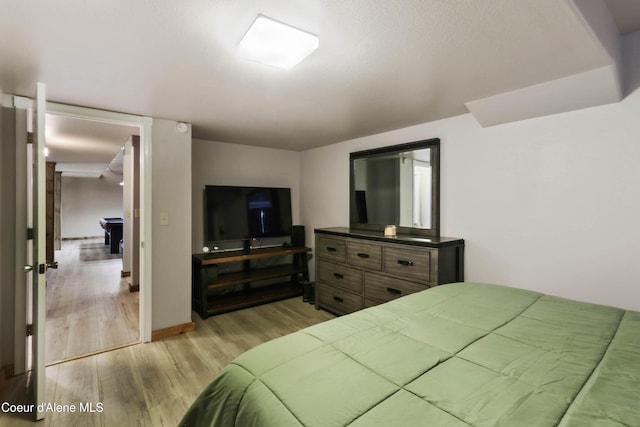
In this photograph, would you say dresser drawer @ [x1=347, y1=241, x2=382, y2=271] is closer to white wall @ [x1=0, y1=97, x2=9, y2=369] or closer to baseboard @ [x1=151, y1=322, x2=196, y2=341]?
baseboard @ [x1=151, y1=322, x2=196, y2=341]

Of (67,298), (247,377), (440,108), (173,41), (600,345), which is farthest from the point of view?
(67,298)

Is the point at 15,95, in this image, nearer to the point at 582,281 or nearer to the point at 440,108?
the point at 440,108

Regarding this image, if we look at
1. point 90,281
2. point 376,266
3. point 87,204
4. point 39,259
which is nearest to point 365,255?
point 376,266

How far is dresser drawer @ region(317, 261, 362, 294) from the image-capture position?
3.24 meters

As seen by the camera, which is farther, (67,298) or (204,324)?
(67,298)

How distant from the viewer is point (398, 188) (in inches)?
132

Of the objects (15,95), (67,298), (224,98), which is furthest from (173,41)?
(67,298)

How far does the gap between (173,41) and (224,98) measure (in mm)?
846

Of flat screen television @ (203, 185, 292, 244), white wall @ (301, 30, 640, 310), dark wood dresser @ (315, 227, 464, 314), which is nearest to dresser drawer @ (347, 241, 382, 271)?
dark wood dresser @ (315, 227, 464, 314)

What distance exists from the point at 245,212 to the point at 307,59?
8.74ft

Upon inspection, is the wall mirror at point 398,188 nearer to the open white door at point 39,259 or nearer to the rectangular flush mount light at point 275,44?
Result: the rectangular flush mount light at point 275,44

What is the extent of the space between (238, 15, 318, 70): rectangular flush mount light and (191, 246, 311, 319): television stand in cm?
246

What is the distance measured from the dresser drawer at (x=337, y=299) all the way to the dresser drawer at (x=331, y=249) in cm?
37

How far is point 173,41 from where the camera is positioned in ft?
4.88
